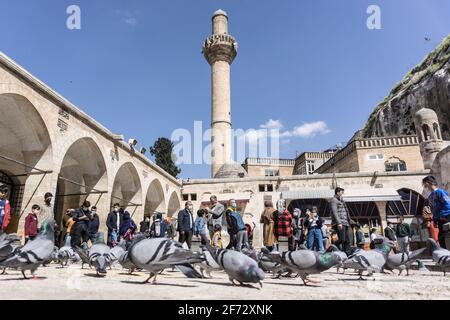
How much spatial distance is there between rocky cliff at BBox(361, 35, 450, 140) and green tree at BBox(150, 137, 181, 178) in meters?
23.0

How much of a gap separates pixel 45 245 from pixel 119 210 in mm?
5692

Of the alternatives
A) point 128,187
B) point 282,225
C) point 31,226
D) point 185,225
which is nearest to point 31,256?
point 31,226

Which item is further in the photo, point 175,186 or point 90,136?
point 175,186

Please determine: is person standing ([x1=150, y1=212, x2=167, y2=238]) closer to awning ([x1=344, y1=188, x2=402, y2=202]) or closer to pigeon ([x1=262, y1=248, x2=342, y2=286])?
pigeon ([x1=262, y1=248, x2=342, y2=286])

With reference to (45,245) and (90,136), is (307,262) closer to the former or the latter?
(45,245)

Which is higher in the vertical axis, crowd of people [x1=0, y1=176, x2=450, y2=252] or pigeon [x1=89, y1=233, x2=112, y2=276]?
crowd of people [x1=0, y1=176, x2=450, y2=252]

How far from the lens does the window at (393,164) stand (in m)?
25.0

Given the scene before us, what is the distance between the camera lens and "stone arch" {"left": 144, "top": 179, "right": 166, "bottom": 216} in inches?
775

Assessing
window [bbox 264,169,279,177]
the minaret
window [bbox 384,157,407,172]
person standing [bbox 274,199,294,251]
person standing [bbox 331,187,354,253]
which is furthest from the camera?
window [bbox 264,169,279,177]

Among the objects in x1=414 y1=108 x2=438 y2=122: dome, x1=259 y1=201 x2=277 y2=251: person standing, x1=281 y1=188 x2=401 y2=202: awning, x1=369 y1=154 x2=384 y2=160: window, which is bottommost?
x1=259 y1=201 x2=277 y2=251: person standing

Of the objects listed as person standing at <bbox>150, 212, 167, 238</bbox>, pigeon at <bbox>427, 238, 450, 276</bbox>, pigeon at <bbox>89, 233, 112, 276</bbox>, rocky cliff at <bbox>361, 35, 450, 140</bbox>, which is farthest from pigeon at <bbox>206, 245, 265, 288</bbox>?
rocky cliff at <bbox>361, 35, 450, 140</bbox>

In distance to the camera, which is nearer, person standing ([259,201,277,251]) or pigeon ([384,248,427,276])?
pigeon ([384,248,427,276])

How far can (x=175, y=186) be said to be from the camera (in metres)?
22.3
